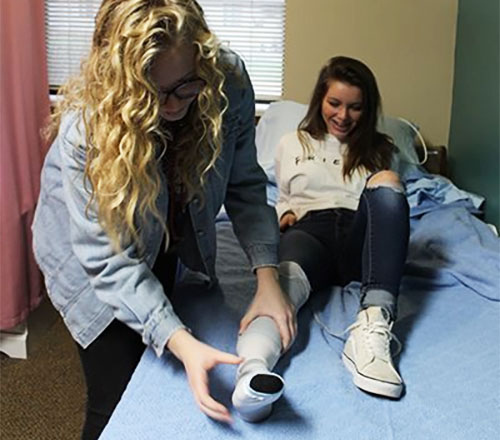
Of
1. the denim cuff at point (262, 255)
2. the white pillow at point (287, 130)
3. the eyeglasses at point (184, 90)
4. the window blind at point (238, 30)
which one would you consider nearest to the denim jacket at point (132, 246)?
the denim cuff at point (262, 255)

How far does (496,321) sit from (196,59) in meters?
0.80

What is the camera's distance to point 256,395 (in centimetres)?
99

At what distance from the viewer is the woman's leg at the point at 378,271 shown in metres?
1.19

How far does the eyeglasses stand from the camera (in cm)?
105

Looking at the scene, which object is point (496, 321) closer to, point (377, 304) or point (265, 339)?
point (377, 304)

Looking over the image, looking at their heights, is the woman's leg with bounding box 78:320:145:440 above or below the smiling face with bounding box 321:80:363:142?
below

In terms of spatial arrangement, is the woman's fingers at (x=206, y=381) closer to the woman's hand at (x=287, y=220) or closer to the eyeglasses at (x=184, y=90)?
the eyeglasses at (x=184, y=90)

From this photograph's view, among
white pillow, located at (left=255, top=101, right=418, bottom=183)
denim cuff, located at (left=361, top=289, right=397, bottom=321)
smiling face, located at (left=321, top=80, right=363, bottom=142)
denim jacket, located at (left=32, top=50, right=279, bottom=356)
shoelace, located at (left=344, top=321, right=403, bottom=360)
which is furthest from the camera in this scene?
white pillow, located at (left=255, top=101, right=418, bottom=183)

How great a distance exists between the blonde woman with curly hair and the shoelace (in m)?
0.13

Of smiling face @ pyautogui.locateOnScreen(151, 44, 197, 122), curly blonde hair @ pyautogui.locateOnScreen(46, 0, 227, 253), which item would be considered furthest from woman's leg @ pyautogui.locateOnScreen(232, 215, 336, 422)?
smiling face @ pyautogui.locateOnScreen(151, 44, 197, 122)

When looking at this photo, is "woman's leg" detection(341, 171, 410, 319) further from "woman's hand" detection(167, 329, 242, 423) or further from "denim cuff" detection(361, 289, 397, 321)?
"woman's hand" detection(167, 329, 242, 423)

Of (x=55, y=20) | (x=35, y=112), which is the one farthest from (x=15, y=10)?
(x=55, y=20)

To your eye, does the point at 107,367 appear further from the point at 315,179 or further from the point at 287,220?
the point at 315,179

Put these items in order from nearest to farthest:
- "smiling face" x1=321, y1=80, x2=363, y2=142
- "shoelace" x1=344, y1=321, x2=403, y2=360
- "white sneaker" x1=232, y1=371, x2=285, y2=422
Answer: "white sneaker" x1=232, y1=371, x2=285, y2=422 → "shoelace" x1=344, y1=321, x2=403, y2=360 → "smiling face" x1=321, y1=80, x2=363, y2=142
